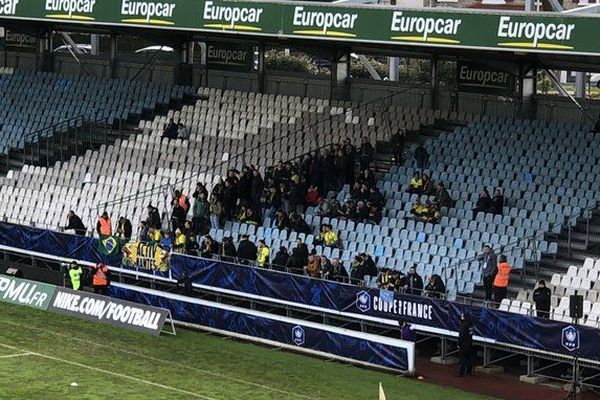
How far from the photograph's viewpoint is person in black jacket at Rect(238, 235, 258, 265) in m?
31.5

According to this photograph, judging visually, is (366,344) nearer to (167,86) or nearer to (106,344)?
(106,344)

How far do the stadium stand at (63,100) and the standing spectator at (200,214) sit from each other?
9.07 metres

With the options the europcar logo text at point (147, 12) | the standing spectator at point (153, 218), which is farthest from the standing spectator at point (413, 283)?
the europcar logo text at point (147, 12)

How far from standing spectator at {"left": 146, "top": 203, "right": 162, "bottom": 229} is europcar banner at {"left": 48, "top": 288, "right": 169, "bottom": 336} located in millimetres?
3940

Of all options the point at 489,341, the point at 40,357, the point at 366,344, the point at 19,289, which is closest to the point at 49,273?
the point at 19,289

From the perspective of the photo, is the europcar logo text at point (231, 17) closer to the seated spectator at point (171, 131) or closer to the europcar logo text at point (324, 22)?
the europcar logo text at point (324, 22)

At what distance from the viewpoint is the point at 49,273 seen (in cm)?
3378

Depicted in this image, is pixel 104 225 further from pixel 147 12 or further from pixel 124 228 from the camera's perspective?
pixel 147 12

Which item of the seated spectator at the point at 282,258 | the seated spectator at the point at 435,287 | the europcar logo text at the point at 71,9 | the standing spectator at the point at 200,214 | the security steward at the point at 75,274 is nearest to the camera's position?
the seated spectator at the point at 435,287

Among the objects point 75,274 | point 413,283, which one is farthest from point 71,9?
point 413,283

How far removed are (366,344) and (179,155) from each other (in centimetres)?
1395

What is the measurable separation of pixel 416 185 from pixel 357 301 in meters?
5.23

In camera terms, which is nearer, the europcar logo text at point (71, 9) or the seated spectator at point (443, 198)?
the seated spectator at point (443, 198)

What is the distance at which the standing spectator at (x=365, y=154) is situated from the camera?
34531 millimetres
